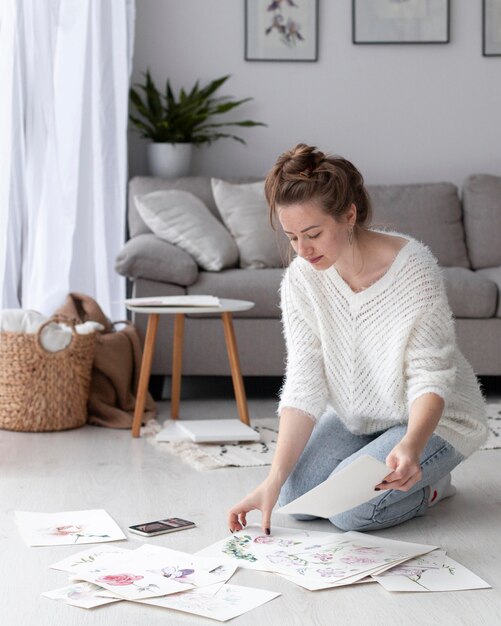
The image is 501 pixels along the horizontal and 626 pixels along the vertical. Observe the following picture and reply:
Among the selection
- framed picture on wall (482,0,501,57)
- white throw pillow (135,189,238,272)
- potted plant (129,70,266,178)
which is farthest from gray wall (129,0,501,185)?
white throw pillow (135,189,238,272)

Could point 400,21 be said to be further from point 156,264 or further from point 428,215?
point 156,264

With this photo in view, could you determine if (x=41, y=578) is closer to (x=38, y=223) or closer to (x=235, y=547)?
(x=235, y=547)

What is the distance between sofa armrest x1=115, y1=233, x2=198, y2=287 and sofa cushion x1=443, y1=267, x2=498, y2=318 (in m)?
0.98

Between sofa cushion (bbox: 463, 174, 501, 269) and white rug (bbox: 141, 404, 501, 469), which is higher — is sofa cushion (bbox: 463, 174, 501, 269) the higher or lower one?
the higher one

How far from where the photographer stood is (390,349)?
7.64 feet

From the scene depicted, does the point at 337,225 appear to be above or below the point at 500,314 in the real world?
above

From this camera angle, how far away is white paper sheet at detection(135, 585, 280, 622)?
1.83 m

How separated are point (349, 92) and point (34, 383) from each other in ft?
7.74

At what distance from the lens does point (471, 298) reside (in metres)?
3.97

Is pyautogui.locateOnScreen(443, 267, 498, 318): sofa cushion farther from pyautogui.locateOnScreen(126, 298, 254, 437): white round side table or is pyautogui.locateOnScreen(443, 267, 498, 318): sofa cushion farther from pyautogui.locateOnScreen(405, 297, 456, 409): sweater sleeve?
pyautogui.locateOnScreen(405, 297, 456, 409): sweater sleeve

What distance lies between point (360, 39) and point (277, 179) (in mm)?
3039

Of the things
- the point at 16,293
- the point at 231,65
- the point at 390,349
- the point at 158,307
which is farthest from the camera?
the point at 231,65

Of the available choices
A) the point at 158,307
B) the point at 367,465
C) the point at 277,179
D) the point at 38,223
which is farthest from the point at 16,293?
the point at 367,465

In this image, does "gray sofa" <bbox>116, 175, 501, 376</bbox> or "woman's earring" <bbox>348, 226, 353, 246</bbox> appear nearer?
"woman's earring" <bbox>348, 226, 353, 246</bbox>
